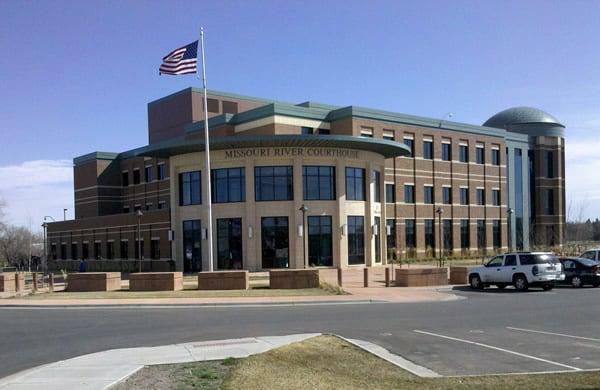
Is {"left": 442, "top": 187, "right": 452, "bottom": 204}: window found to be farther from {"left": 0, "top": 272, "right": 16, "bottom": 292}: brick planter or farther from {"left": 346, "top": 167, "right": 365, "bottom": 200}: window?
{"left": 0, "top": 272, "right": 16, "bottom": 292}: brick planter

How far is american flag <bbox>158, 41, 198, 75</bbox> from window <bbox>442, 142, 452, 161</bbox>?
36.4m

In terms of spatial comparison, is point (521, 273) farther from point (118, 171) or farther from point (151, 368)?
point (118, 171)

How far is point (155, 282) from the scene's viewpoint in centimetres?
2942

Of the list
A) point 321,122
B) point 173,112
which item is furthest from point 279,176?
point 173,112

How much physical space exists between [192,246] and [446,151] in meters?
29.8

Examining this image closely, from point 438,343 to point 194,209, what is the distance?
3412 centimetres

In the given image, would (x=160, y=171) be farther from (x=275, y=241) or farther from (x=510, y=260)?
(x=510, y=260)

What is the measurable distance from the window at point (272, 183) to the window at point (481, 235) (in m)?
30.4

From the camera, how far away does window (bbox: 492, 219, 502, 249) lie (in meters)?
68.3

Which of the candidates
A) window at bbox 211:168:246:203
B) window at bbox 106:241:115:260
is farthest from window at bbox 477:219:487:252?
window at bbox 106:241:115:260

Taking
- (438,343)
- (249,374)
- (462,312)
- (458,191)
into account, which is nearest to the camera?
(249,374)

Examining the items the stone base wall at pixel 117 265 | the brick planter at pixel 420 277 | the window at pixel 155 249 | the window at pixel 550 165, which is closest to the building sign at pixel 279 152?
the stone base wall at pixel 117 265

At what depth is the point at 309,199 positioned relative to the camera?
4356 cm

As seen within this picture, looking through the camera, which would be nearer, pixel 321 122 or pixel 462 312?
pixel 462 312
